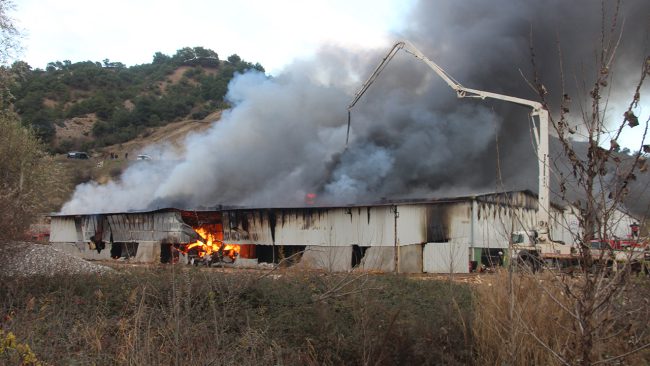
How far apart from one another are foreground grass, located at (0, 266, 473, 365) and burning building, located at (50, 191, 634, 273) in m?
8.03

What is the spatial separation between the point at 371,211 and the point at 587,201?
1940cm

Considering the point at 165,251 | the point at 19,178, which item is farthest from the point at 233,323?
the point at 165,251

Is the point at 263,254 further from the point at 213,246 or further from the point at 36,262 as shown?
the point at 36,262

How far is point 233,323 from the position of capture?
8695 millimetres

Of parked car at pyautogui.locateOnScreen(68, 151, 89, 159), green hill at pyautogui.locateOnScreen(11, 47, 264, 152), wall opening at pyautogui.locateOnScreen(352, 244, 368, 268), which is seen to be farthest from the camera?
green hill at pyautogui.locateOnScreen(11, 47, 264, 152)

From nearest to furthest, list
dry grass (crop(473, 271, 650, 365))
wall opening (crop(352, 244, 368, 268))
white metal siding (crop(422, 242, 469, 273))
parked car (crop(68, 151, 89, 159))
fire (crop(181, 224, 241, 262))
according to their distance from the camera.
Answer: dry grass (crop(473, 271, 650, 365)) → white metal siding (crop(422, 242, 469, 273)) → wall opening (crop(352, 244, 368, 268)) → fire (crop(181, 224, 241, 262)) → parked car (crop(68, 151, 89, 159))

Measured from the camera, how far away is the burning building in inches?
877

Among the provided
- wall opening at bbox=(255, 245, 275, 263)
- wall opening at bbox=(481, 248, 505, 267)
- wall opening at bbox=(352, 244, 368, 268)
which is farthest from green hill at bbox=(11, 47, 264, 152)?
wall opening at bbox=(481, 248, 505, 267)

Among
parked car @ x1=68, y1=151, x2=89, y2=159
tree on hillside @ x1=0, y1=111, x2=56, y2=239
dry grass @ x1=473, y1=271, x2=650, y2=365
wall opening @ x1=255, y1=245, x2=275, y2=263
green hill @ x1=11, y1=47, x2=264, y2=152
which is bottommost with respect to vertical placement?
wall opening @ x1=255, y1=245, x2=275, y2=263

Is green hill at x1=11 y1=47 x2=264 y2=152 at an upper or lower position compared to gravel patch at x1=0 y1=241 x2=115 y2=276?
upper

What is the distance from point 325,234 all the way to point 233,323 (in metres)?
15.1

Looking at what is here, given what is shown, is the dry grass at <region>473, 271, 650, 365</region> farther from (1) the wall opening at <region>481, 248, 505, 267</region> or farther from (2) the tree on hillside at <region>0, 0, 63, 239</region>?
(2) the tree on hillside at <region>0, 0, 63, 239</region>

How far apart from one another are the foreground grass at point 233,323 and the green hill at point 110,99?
58049 millimetres

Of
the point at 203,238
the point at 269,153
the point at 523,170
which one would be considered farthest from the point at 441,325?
the point at 523,170
